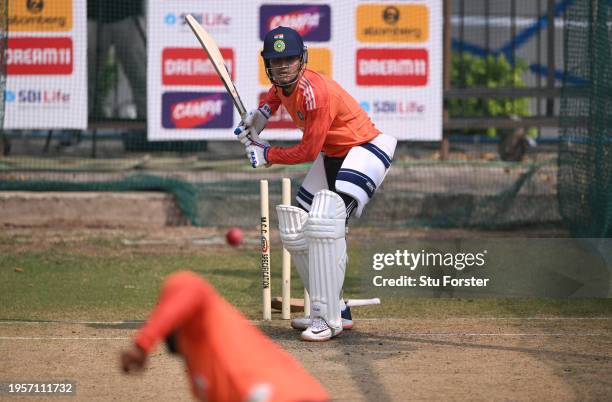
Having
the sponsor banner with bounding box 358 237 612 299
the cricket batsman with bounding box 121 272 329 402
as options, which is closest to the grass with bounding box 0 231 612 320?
the sponsor banner with bounding box 358 237 612 299

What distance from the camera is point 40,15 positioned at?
1408cm

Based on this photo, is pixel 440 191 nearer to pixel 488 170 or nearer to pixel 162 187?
pixel 488 170

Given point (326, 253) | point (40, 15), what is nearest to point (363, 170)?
point (326, 253)

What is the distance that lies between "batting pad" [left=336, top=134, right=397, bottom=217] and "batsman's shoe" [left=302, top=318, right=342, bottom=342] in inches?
32.6

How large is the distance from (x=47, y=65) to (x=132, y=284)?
506cm

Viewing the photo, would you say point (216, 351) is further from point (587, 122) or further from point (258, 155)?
point (587, 122)

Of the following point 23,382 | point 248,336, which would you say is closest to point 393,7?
point 23,382

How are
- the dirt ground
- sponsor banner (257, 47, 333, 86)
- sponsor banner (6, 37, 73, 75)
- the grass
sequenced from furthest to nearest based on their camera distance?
sponsor banner (257, 47, 333, 86), sponsor banner (6, 37, 73, 75), the grass, the dirt ground

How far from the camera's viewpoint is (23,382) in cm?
613

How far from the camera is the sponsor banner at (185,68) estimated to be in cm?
1402

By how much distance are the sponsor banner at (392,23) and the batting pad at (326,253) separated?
747cm

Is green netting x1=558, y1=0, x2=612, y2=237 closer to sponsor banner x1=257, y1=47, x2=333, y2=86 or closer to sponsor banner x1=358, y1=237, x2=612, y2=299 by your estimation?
sponsor banner x1=358, y1=237, x2=612, y2=299

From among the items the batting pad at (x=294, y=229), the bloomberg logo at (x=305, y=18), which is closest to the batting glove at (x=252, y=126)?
the batting pad at (x=294, y=229)

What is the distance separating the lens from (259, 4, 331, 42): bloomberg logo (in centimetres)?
1427
